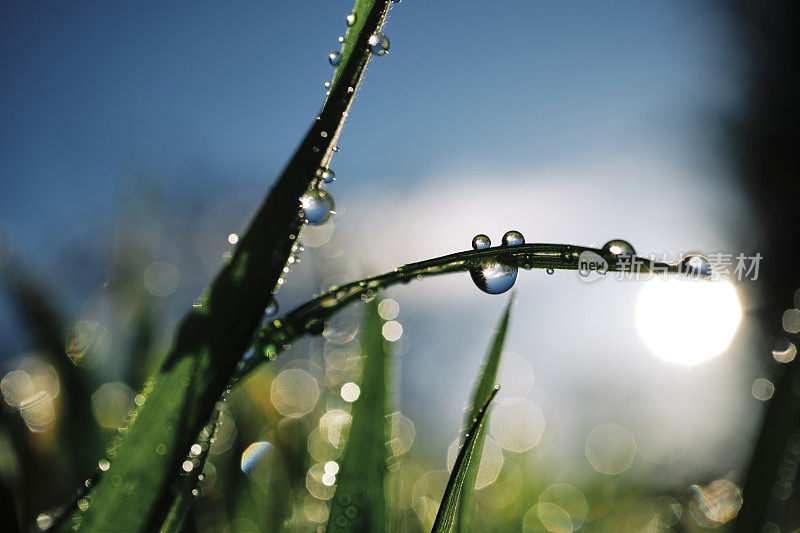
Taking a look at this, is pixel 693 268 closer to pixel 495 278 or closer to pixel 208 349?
pixel 495 278

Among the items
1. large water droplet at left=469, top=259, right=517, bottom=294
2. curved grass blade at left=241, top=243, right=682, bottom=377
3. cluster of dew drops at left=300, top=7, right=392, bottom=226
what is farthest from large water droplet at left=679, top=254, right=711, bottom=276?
cluster of dew drops at left=300, top=7, right=392, bottom=226

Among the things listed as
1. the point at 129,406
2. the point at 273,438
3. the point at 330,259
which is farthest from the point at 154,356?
the point at 330,259

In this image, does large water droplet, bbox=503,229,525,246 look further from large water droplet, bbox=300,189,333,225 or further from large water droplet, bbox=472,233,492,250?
large water droplet, bbox=300,189,333,225

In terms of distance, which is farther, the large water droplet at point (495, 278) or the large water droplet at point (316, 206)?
the large water droplet at point (495, 278)

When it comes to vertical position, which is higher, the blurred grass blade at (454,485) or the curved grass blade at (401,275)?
the curved grass blade at (401,275)

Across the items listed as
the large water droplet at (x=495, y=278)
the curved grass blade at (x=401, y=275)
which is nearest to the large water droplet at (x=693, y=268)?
the curved grass blade at (x=401, y=275)

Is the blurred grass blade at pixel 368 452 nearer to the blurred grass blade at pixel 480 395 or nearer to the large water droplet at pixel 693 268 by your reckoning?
the blurred grass blade at pixel 480 395
